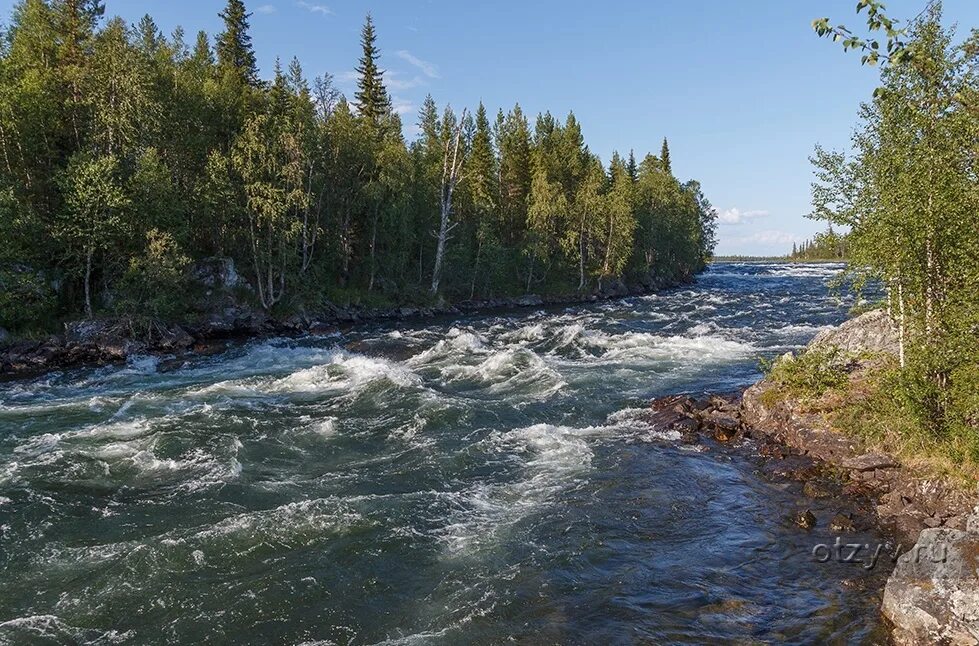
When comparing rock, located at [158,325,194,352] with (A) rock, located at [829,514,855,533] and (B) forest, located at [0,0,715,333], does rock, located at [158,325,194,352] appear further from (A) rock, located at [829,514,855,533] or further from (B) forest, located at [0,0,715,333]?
(A) rock, located at [829,514,855,533]

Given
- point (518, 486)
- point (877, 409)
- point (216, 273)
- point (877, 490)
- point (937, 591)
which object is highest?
point (216, 273)

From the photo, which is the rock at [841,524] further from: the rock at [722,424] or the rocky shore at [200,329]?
the rocky shore at [200,329]

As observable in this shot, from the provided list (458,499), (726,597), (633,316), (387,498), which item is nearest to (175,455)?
(387,498)

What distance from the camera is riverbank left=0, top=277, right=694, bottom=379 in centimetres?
2834

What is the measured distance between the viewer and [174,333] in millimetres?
33500

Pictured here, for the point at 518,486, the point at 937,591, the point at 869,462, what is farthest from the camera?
the point at 518,486

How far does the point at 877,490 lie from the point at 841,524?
2.01m

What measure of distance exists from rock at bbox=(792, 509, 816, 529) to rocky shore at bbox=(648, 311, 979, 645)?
3 cm

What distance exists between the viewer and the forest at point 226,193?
105 feet

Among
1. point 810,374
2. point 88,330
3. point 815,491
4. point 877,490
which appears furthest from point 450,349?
point 877,490

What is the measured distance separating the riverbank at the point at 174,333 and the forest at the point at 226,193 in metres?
1.13

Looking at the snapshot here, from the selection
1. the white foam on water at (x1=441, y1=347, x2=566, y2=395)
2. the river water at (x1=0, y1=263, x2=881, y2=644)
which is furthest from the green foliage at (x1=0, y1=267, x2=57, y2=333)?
the white foam on water at (x1=441, y1=347, x2=566, y2=395)

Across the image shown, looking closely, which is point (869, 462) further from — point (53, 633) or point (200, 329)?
point (200, 329)

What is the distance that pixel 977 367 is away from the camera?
1155 centimetres
